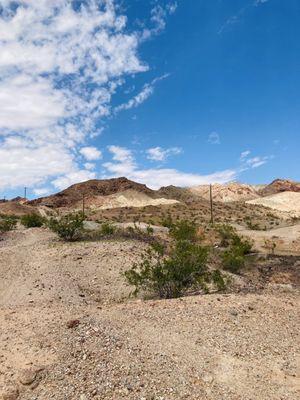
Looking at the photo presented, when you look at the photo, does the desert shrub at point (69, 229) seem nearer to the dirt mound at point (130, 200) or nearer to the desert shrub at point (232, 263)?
the desert shrub at point (232, 263)

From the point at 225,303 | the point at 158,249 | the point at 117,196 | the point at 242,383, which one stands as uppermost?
the point at 117,196

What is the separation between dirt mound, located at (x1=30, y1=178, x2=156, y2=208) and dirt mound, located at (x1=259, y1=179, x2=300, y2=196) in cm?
3752

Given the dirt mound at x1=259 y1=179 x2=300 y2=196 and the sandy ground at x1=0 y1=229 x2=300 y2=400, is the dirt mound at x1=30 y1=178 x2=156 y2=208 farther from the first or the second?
the sandy ground at x1=0 y1=229 x2=300 y2=400

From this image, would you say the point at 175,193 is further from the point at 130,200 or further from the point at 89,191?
the point at 89,191

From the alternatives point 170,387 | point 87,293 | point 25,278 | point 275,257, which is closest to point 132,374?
point 170,387

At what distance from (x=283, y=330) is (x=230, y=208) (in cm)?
8149

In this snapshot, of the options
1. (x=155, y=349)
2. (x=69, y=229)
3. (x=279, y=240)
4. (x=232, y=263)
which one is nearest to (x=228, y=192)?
(x=279, y=240)

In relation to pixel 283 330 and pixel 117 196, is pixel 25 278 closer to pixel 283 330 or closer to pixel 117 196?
pixel 283 330

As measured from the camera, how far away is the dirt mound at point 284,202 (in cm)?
10088

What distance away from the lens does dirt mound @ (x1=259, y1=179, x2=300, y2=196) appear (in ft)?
436

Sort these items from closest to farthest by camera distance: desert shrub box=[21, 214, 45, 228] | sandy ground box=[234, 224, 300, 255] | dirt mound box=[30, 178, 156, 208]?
sandy ground box=[234, 224, 300, 255]
desert shrub box=[21, 214, 45, 228]
dirt mound box=[30, 178, 156, 208]

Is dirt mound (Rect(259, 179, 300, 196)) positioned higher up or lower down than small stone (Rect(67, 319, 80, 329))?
higher up

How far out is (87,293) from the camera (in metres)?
15.7

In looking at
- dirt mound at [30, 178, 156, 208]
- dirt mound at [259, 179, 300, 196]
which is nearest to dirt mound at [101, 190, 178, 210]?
dirt mound at [30, 178, 156, 208]
